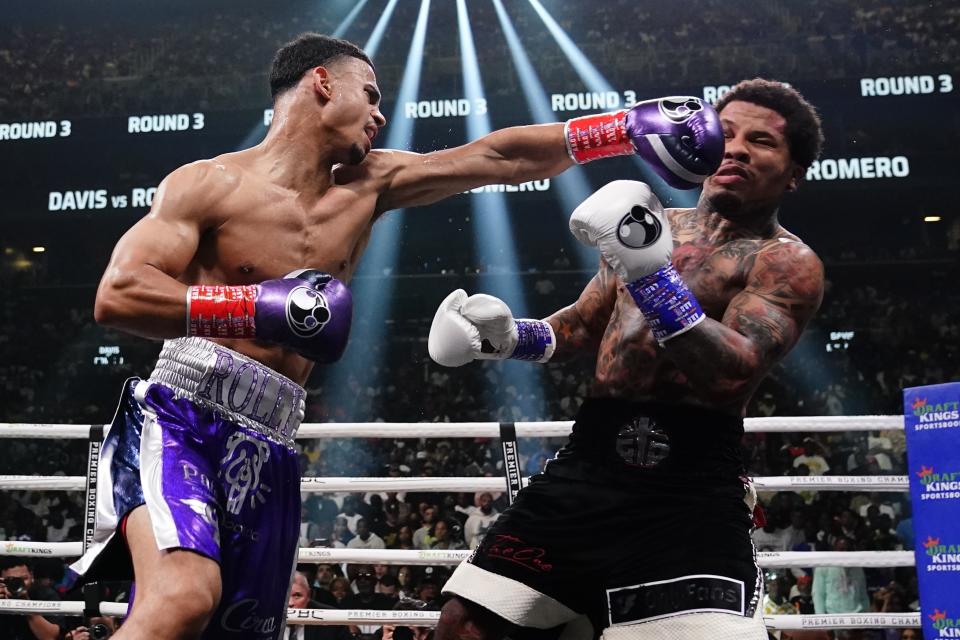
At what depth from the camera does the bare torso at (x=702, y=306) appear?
1987mm

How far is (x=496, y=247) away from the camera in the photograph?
11719mm

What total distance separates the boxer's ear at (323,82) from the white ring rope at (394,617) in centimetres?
163

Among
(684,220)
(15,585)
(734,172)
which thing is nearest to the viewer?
(734,172)

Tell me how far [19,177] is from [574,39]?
688 centimetres

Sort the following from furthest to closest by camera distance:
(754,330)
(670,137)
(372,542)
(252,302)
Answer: (372,542)
(670,137)
(754,330)
(252,302)

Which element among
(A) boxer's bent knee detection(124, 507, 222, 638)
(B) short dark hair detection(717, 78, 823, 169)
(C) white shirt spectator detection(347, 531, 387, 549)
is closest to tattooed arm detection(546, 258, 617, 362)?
(B) short dark hair detection(717, 78, 823, 169)

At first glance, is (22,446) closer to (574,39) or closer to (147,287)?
(574,39)

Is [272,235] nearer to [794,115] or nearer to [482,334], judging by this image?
[482,334]

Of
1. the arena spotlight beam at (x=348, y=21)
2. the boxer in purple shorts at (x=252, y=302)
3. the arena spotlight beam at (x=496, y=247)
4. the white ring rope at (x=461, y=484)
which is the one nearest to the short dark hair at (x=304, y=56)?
the boxer in purple shorts at (x=252, y=302)

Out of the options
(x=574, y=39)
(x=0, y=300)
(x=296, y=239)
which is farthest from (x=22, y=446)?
(x=296, y=239)

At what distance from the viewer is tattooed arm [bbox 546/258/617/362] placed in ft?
7.62

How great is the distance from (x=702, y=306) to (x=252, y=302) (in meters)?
0.95

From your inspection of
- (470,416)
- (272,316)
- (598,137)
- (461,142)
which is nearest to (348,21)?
(461,142)

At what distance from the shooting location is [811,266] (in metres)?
2.01
